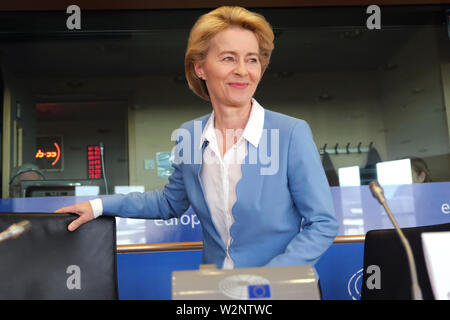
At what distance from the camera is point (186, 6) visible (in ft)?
7.77

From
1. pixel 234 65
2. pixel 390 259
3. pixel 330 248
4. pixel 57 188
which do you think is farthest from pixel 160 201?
pixel 57 188

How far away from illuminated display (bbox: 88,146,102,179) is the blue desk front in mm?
313

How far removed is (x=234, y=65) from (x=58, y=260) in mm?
777

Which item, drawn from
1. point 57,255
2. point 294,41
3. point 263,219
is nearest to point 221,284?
point 263,219

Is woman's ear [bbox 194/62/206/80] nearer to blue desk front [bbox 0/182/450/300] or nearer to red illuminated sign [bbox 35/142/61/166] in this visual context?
blue desk front [bbox 0/182/450/300]

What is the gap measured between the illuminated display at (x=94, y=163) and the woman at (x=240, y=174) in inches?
54.8

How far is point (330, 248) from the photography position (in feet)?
6.88

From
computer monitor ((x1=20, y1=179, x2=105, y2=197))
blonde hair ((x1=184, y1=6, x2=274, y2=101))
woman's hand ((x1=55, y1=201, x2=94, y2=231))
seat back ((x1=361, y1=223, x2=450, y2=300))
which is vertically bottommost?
seat back ((x1=361, y1=223, x2=450, y2=300))

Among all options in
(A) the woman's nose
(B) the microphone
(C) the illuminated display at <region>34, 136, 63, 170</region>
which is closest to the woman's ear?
(A) the woman's nose

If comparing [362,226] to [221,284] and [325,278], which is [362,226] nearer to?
[325,278]

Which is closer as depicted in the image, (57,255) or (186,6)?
(57,255)

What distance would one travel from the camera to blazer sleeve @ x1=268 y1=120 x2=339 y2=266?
0.98 meters
